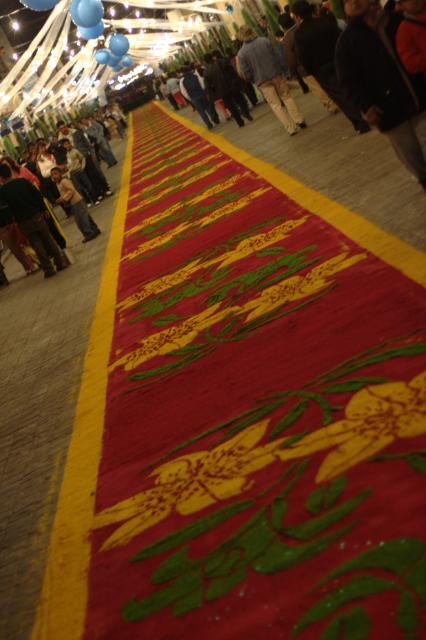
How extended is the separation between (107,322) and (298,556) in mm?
3591

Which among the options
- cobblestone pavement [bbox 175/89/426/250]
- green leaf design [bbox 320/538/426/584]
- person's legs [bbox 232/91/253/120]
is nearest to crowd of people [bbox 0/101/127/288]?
cobblestone pavement [bbox 175/89/426/250]

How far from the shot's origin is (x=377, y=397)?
2549 millimetres

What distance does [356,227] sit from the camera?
4387 millimetres

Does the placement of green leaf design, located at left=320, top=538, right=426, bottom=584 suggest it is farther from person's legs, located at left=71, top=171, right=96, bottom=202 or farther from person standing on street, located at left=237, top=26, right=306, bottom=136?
person's legs, located at left=71, top=171, right=96, bottom=202

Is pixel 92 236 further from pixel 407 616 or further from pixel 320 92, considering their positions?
pixel 407 616

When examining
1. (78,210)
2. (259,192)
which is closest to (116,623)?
(259,192)

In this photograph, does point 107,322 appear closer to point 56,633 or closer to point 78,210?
point 56,633

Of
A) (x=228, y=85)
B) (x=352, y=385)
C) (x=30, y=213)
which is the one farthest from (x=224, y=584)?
(x=228, y=85)

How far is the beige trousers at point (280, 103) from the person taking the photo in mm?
9203

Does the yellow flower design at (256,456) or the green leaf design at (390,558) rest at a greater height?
the yellow flower design at (256,456)

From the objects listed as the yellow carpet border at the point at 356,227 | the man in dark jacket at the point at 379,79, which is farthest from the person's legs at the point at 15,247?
the man in dark jacket at the point at 379,79

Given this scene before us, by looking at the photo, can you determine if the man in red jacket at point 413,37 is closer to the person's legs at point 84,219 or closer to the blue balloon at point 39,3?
the person's legs at point 84,219

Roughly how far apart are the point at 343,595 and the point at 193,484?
3.15ft

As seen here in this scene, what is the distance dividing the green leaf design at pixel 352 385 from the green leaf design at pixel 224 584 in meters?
0.87
